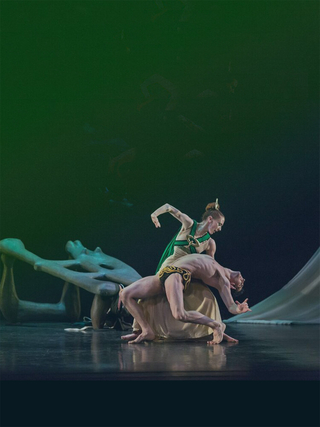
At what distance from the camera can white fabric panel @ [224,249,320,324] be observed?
6.46 meters

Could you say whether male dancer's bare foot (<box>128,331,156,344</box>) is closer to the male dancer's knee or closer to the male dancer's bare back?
the male dancer's bare back

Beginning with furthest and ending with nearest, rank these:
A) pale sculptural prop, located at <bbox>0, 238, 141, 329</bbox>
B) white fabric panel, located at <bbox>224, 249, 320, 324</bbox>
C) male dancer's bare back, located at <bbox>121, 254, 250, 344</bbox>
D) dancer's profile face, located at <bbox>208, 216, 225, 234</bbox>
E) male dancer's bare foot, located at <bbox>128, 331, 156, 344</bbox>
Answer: white fabric panel, located at <bbox>224, 249, 320, 324</bbox> < pale sculptural prop, located at <bbox>0, 238, 141, 329</bbox> < dancer's profile face, located at <bbox>208, 216, 225, 234</bbox> < male dancer's bare foot, located at <bbox>128, 331, 156, 344</bbox> < male dancer's bare back, located at <bbox>121, 254, 250, 344</bbox>

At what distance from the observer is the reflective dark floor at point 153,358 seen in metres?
2.69

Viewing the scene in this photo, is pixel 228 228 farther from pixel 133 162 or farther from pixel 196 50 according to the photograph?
pixel 196 50

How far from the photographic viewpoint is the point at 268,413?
256 centimetres

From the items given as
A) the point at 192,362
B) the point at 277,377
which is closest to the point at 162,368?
the point at 192,362

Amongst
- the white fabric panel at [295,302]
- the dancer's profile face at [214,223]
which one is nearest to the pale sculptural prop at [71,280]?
the dancer's profile face at [214,223]

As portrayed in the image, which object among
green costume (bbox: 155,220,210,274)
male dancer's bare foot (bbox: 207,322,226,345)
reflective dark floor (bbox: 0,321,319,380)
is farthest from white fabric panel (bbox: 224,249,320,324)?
male dancer's bare foot (bbox: 207,322,226,345)

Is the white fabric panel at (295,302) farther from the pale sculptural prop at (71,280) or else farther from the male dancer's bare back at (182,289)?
the male dancer's bare back at (182,289)

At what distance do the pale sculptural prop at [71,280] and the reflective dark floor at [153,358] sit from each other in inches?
21.2

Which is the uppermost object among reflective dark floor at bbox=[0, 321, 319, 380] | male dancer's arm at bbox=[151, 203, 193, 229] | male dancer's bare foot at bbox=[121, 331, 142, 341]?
male dancer's arm at bbox=[151, 203, 193, 229]

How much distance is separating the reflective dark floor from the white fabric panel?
1420 mm

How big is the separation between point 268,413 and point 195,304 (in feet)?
6.13

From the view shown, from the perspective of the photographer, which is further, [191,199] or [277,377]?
[191,199]
